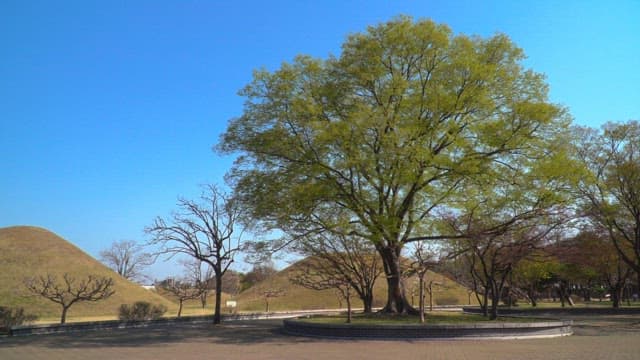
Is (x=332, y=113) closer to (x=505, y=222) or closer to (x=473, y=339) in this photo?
(x=505, y=222)

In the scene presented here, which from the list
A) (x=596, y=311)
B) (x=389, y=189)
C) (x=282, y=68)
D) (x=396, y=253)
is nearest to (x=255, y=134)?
(x=282, y=68)

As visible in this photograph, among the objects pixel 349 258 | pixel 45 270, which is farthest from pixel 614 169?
pixel 45 270

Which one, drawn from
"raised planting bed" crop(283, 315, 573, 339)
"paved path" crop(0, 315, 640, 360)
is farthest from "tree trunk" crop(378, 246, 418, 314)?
"paved path" crop(0, 315, 640, 360)

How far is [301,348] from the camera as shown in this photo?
16734 mm

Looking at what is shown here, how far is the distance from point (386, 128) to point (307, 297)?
147 ft

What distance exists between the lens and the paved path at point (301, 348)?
14727 millimetres

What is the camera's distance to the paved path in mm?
14727

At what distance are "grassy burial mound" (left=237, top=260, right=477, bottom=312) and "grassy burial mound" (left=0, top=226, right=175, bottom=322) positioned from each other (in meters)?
11.7

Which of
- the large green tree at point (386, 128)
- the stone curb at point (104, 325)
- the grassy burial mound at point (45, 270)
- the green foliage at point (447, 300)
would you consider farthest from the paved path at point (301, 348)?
the green foliage at point (447, 300)

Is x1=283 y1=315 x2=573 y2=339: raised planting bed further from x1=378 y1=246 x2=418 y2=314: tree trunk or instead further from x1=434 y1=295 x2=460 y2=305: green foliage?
x1=434 y1=295 x2=460 y2=305: green foliage

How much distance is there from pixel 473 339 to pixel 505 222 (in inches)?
250

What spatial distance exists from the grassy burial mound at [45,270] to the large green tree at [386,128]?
28.0m

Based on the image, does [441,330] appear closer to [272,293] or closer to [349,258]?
[349,258]

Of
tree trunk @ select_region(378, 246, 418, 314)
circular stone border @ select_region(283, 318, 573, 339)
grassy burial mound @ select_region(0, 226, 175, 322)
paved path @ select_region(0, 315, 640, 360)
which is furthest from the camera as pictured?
grassy burial mound @ select_region(0, 226, 175, 322)
